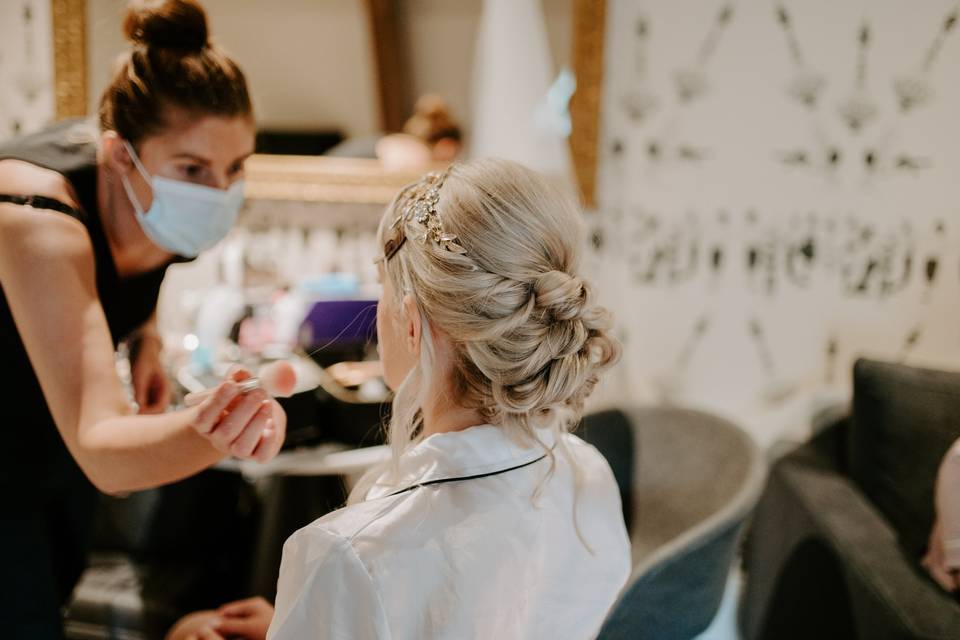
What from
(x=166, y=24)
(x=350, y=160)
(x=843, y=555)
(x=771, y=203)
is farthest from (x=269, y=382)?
(x=771, y=203)

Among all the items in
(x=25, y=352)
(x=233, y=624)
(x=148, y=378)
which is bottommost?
Result: (x=233, y=624)

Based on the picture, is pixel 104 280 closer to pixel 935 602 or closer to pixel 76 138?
pixel 76 138

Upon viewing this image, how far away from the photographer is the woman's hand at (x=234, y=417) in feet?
2.48

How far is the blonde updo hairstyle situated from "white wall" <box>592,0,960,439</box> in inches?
54.6

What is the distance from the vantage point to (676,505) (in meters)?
1.51

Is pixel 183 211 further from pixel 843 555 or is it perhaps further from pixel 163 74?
pixel 843 555

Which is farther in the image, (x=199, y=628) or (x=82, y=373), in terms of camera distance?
(x=199, y=628)

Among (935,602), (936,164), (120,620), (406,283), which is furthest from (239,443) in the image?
(936,164)

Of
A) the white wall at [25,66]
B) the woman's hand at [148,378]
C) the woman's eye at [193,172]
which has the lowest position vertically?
the woman's hand at [148,378]

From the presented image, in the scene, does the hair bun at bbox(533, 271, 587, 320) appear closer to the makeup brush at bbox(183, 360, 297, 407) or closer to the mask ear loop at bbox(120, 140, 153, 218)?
the makeup brush at bbox(183, 360, 297, 407)

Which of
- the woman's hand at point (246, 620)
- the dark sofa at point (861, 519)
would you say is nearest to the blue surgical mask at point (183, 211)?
the woman's hand at point (246, 620)

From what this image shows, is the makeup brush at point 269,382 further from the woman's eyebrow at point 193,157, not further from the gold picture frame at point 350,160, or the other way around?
the gold picture frame at point 350,160

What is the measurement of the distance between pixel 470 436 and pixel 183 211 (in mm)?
605

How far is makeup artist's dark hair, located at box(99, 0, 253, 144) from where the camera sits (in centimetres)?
98
